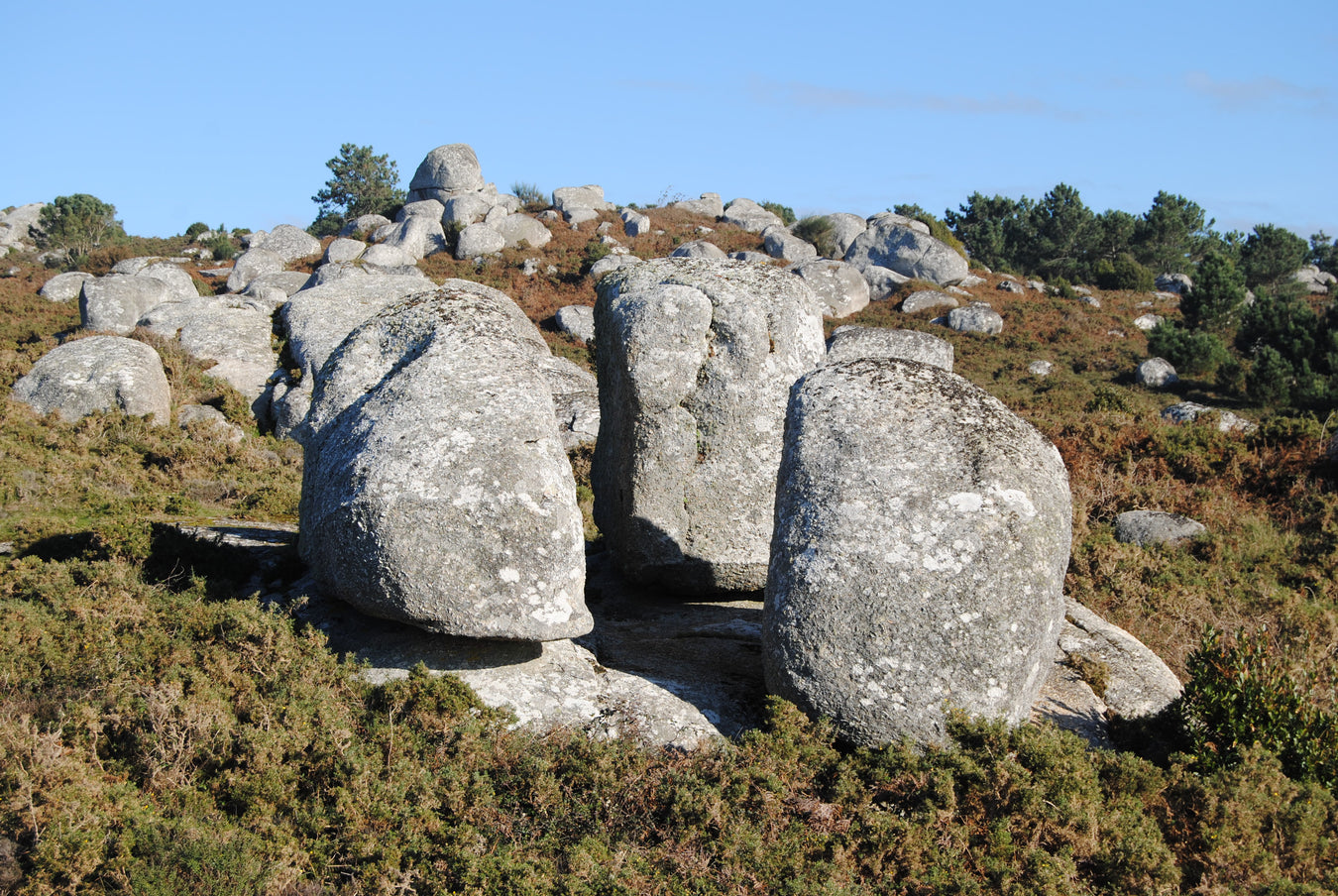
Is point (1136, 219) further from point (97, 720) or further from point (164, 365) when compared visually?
point (97, 720)

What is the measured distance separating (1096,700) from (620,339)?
561 cm

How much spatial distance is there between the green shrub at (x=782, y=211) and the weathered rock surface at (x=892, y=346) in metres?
45.0

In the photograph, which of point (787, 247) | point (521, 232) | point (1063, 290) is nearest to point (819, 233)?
point (787, 247)

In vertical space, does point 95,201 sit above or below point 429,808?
above

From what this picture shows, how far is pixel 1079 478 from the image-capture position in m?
14.9

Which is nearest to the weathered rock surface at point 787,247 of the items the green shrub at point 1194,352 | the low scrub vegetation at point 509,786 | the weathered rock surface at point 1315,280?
the green shrub at point 1194,352

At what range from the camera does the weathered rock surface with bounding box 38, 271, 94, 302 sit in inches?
1276

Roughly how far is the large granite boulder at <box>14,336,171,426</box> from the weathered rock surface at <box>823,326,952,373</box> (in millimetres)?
13919

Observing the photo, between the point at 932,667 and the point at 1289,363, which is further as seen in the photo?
the point at 1289,363

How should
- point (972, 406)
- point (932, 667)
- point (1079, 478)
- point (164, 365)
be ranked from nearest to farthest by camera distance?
point (932, 667)
point (972, 406)
point (1079, 478)
point (164, 365)

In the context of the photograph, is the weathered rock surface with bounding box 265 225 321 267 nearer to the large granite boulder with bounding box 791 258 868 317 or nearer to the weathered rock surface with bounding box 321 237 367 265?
the weathered rock surface with bounding box 321 237 367 265

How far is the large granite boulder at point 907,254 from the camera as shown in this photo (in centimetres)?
4672

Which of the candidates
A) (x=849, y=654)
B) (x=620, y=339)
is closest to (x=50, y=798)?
(x=849, y=654)

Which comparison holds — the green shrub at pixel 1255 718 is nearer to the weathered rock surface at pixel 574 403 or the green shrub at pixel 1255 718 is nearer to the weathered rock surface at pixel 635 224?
the weathered rock surface at pixel 574 403
